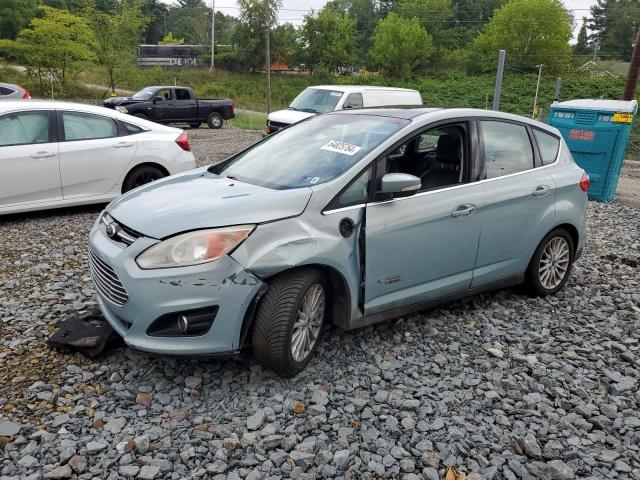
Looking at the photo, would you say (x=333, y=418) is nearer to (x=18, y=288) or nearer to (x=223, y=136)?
(x=18, y=288)

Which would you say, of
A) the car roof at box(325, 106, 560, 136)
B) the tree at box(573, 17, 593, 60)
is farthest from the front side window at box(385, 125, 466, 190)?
the tree at box(573, 17, 593, 60)

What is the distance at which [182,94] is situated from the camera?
2117cm

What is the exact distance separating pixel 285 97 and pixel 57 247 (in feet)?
138

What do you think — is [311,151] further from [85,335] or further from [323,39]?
[323,39]

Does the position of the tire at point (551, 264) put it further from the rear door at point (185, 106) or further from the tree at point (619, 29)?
the tree at point (619, 29)

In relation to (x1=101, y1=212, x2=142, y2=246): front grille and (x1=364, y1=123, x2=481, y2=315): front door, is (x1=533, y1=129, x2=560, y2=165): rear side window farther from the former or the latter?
(x1=101, y1=212, x2=142, y2=246): front grille

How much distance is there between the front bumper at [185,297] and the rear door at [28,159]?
4087mm

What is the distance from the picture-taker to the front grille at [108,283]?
322 cm

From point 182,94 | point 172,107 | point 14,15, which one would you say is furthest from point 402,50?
point 172,107

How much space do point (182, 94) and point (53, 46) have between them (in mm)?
16542

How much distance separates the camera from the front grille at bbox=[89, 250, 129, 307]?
322 cm

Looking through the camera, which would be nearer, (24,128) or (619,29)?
(24,128)

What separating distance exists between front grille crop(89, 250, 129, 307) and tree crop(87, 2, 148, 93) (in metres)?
35.3

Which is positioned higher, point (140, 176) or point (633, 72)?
point (633, 72)
